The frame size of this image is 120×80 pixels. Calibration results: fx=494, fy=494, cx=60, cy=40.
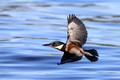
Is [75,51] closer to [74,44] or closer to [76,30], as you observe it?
[74,44]

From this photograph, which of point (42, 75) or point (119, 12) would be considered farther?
point (119, 12)

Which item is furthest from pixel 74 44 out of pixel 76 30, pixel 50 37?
pixel 50 37

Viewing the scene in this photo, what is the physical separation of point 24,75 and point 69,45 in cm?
271

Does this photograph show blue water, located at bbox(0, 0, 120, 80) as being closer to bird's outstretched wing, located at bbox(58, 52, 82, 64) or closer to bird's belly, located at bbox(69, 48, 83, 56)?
bird's outstretched wing, located at bbox(58, 52, 82, 64)

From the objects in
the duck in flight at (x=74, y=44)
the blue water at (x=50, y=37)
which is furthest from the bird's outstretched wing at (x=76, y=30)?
the blue water at (x=50, y=37)

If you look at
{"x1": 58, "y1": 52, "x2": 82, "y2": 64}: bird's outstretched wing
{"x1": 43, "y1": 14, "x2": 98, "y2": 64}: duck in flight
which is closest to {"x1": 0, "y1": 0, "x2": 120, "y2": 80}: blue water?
{"x1": 58, "y1": 52, "x2": 82, "y2": 64}: bird's outstretched wing

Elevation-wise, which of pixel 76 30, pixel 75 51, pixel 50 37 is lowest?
pixel 75 51

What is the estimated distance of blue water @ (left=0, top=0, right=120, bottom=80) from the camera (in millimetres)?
11508

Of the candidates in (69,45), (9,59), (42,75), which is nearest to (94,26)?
(9,59)

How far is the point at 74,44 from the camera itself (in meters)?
8.80

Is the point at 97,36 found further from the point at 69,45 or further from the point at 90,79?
the point at 69,45

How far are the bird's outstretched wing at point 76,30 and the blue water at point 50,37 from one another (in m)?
2.16

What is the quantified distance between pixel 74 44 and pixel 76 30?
31cm

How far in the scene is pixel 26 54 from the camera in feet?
43.7
